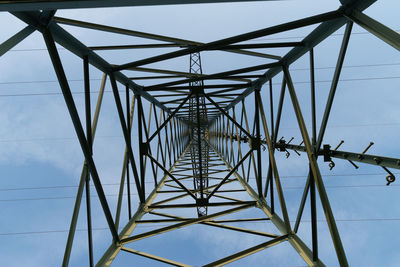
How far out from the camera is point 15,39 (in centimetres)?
303

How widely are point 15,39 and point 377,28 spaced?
4.98 metres

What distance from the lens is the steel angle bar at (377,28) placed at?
2.72 m

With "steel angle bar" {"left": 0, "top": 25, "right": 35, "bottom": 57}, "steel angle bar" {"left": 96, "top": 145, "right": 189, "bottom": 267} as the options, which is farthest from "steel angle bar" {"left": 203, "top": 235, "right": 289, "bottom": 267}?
"steel angle bar" {"left": 0, "top": 25, "right": 35, "bottom": 57}

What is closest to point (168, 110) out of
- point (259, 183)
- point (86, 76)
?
point (259, 183)

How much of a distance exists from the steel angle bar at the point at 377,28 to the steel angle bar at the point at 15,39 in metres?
4.91

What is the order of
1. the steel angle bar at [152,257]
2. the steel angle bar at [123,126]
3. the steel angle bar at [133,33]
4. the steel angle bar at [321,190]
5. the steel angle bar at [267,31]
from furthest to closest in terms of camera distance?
the steel angle bar at [123,126] < the steel angle bar at [152,257] < the steel angle bar at [133,33] < the steel angle bar at [267,31] < the steel angle bar at [321,190]

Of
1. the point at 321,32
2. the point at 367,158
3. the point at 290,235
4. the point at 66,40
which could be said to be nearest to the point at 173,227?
the point at 290,235

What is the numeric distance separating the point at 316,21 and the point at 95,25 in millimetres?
4786

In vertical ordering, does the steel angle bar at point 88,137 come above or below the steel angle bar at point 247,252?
above

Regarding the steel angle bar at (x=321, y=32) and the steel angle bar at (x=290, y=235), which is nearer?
the steel angle bar at (x=321, y=32)

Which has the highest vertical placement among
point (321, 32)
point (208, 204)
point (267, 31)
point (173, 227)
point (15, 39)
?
point (267, 31)

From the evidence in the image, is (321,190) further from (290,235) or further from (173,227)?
(173,227)

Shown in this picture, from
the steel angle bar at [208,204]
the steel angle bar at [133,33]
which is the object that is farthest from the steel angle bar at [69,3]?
the steel angle bar at [208,204]

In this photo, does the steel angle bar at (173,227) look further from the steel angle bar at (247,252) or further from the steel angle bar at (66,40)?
the steel angle bar at (66,40)
